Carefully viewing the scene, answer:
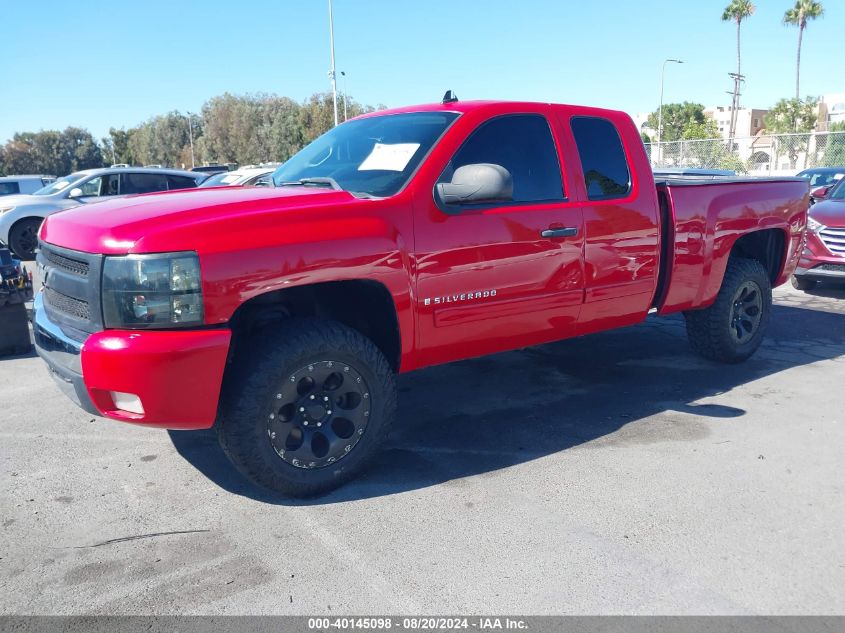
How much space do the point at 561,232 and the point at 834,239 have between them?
20.2 feet

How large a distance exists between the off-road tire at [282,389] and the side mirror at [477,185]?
87 cm

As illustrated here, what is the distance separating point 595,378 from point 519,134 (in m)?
2.14

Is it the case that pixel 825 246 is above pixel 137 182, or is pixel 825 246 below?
below

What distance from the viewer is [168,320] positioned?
294cm

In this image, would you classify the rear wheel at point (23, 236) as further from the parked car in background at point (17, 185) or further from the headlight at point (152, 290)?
the headlight at point (152, 290)

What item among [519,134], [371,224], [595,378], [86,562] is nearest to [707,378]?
[595,378]

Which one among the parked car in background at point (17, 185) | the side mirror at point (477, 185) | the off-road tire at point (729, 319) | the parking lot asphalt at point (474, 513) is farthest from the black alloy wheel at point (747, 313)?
the parked car in background at point (17, 185)

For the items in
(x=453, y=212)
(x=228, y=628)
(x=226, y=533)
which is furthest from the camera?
A: (x=453, y=212)

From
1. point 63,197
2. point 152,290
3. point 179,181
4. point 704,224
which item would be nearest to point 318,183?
point 152,290

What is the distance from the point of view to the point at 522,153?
417 cm

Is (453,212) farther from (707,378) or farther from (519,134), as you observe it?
(707,378)

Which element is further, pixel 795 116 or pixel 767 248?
pixel 795 116

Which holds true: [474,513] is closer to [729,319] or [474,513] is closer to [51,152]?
[729,319]

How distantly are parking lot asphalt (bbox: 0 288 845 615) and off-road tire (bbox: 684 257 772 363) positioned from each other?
1.68ft
